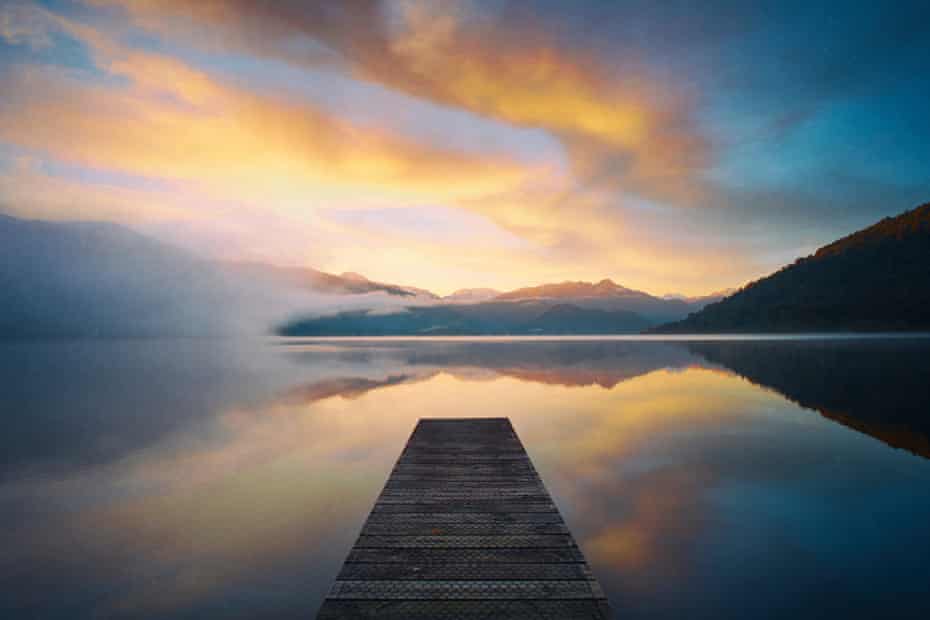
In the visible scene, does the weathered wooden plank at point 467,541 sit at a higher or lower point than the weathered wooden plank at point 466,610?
higher

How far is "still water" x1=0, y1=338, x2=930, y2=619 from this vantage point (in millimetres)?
6629

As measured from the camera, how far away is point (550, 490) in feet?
35.9

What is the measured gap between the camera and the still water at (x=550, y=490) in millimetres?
6629

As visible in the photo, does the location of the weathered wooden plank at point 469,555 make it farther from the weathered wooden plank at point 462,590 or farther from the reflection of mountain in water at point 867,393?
the reflection of mountain in water at point 867,393

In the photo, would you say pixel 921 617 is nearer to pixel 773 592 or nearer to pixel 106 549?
pixel 773 592

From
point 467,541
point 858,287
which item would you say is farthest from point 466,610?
point 858,287

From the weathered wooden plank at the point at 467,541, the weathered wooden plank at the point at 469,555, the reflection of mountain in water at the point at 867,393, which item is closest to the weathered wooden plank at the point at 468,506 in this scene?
the weathered wooden plank at the point at 467,541

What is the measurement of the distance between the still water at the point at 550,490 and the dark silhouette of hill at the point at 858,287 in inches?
6713

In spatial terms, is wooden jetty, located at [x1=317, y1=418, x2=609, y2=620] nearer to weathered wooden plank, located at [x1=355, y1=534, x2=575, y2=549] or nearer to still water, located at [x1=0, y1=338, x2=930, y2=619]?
weathered wooden plank, located at [x1=355, y1=534, x2=575, y2=549]

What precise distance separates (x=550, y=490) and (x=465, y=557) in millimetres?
5335

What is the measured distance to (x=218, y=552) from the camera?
26.2ft

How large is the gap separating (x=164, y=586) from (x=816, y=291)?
21424 cm

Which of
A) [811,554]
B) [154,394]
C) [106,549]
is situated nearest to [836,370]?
[811,554]

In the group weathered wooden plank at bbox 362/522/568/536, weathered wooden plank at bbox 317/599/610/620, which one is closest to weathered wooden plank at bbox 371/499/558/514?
weathered wooden plank at bbox 362/522/568/536
